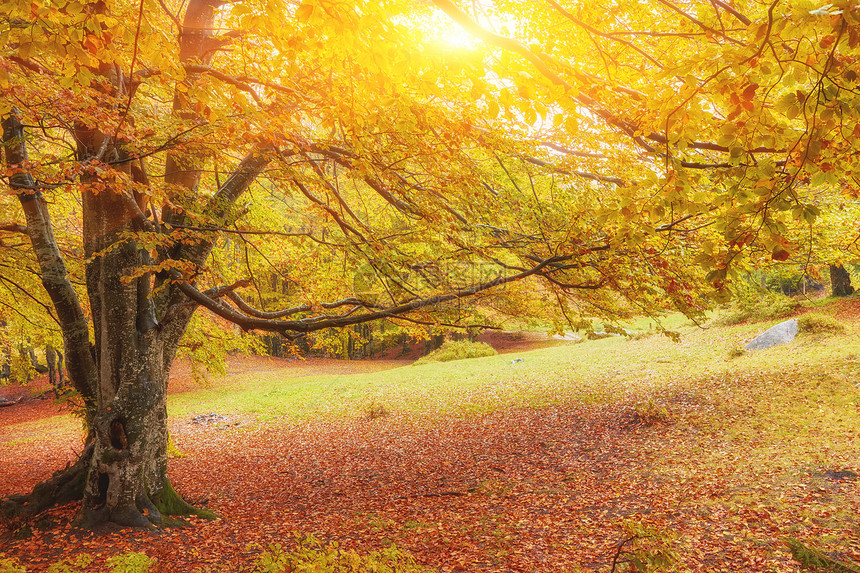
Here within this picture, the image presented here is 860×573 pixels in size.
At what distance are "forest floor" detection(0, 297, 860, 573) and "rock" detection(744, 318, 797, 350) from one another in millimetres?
557

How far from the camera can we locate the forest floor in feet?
16.0

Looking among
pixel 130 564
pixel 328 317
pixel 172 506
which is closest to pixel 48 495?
pixel 172 506

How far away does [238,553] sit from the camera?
5227 millimetres

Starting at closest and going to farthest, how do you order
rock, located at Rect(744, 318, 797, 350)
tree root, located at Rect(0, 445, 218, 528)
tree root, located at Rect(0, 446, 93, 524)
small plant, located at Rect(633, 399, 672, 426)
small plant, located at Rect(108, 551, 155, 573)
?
small plant, located at Rect(108, 551, 155, 573)
tree root, located at Rect(0, 445, 218, 528)
tree root, located at Rect(0, 446, 93, 524)
small plant, located at Rect(633, 399, 672, 426)
rock, located at Rect(744, 318, 797, 350)

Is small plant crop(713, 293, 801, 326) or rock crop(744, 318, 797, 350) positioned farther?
small plant crop(713, 293, 801, 326)

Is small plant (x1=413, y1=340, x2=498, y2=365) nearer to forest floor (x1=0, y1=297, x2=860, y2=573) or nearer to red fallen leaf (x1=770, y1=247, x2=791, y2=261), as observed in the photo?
forest floor (x1=0, y1=297, x2=860, y2=573)

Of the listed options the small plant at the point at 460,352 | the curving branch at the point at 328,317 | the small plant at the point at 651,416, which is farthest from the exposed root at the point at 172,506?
the small plant at the point at 460,352

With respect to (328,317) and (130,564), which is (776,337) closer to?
(328,317)

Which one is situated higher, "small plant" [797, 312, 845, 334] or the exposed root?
"small plant" [797, 312, 845, 334]

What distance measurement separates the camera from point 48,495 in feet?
20.6

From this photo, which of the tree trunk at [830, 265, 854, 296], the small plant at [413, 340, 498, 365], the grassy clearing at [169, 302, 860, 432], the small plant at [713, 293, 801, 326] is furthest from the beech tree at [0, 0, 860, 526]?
the small plant at [413, 340, 498, 365]

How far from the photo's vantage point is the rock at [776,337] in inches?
523

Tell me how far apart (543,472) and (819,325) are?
10960 mm

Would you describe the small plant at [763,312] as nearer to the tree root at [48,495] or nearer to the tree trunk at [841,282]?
the tree trunk at [841,282]
